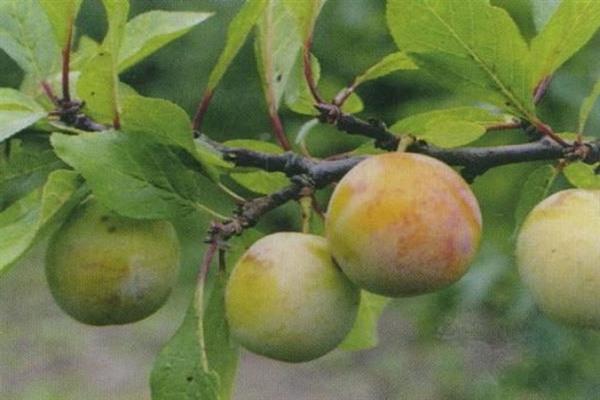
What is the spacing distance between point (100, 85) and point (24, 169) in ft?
0.49

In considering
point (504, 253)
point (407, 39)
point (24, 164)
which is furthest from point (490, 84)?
point (504, 253)

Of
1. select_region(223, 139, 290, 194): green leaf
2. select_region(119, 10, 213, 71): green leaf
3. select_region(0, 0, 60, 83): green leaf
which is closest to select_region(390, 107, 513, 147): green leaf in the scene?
select_region(223, 139, 290, 194): green leaf

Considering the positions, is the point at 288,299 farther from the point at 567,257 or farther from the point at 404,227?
the point at 567,257

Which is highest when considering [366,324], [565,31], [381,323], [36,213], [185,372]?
[565,31]

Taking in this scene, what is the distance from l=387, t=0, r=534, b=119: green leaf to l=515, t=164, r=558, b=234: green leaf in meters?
0.10

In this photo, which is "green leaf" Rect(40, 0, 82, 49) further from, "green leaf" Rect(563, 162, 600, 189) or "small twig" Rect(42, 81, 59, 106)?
"green leaf" Rect(563, 162, 600, 189)

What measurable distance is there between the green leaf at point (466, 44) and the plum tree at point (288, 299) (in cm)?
17

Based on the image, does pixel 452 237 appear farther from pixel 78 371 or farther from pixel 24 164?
pixel 78 371

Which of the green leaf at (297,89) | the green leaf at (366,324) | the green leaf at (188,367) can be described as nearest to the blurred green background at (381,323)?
the green leaf at (366,324)

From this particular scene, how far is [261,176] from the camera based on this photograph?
3.46ft

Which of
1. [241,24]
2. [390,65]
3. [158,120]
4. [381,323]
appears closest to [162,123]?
[158,120]

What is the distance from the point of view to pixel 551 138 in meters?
0.97

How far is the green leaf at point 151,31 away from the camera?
106 cm

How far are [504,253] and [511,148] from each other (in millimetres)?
1401
